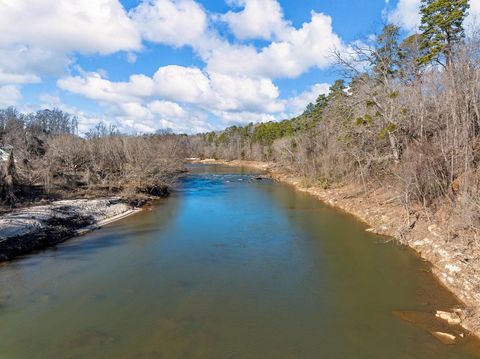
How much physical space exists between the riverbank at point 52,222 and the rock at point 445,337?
49.0 feet

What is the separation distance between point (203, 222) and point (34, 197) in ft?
36.9

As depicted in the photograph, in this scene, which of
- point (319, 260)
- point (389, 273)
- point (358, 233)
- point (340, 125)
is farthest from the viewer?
point (340, 125)

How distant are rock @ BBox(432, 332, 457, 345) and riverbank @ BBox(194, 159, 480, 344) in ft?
1.95

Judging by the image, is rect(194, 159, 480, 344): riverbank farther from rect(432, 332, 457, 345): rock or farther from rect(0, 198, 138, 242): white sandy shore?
rect(0, 198, 138, 242): white sandy shore

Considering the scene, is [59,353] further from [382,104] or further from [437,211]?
[382,104]

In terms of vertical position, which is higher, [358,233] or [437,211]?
[437,211]

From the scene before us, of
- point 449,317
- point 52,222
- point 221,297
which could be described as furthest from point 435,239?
point 52,222

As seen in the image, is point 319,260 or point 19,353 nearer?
point 19,353

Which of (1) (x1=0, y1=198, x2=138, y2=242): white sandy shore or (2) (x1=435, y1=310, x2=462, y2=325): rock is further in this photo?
(1) (x1=0, y1=198, x2=138, y2=242): white sandy shore

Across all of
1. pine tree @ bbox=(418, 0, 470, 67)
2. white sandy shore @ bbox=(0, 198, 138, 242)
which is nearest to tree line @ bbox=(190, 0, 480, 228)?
pine tree @ bbox=(418, 0, 470, 67)

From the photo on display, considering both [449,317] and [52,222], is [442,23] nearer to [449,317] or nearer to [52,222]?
[449,317]

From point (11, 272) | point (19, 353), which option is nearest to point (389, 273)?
point (19, 353)

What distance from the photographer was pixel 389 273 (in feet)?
38.8

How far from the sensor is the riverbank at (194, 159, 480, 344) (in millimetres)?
9250
